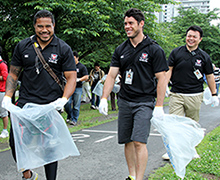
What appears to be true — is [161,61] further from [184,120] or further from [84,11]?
[84,11]

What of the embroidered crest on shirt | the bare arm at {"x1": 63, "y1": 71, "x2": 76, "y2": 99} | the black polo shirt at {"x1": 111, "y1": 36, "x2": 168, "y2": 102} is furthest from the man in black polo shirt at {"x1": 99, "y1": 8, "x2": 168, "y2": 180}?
the embroidered crest on shirt

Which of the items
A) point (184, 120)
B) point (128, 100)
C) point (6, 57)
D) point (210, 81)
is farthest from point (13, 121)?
point (6, 57)

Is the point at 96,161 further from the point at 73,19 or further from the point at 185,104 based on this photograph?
the point at 73,19

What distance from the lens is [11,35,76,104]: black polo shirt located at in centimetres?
310

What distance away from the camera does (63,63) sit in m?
3.20

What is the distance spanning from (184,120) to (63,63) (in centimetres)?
175

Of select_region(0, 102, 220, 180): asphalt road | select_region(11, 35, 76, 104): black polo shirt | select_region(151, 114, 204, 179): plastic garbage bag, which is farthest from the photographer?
select_region(0, 102, 220, 180): asphalt road

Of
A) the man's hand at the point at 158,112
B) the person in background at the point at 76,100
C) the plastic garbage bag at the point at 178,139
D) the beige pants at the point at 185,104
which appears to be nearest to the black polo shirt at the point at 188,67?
the beige pants at the point at 185,104

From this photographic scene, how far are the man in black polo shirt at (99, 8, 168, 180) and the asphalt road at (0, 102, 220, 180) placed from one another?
0.69 metres

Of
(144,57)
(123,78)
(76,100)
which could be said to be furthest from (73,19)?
(144,57)

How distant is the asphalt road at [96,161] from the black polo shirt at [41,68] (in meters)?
1.33

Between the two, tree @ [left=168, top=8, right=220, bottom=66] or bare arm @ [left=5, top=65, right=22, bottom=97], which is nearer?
bare arm @ [left=5, top=65, right=22, bottom=97]

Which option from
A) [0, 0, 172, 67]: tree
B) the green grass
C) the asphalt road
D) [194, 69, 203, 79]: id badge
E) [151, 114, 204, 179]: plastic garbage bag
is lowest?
the asphalt road

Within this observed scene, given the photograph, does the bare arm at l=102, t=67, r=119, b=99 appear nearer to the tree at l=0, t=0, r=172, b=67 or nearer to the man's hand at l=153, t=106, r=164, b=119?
the man's hand at l=153, t=106, r=164, b=119
